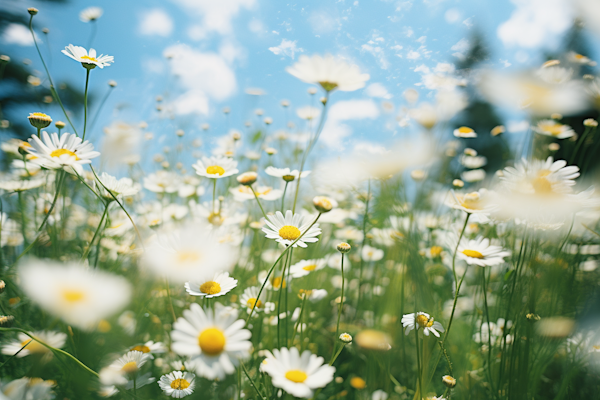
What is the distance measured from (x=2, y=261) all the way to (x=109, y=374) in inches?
24.8

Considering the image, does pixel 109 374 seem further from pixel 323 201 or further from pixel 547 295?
pixel 547 295

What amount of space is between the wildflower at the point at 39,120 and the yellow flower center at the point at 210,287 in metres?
0.37

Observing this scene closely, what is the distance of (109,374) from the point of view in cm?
44

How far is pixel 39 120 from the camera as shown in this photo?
516 mm

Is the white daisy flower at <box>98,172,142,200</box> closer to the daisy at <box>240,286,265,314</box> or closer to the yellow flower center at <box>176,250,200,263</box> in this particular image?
the yellow flower center at <box>176,250,200,263</box>

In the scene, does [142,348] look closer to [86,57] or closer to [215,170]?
[215,170]

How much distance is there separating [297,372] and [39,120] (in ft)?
1.77

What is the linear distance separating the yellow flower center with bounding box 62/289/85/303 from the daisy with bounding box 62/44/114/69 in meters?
0.36

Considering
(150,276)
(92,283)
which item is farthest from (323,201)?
(150,276)

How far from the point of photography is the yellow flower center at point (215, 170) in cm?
68

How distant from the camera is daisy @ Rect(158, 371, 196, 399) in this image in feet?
1.46

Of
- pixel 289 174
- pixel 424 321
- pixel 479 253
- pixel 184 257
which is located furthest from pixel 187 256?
pixel 479 253

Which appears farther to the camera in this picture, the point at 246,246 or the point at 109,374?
the point at 246,246

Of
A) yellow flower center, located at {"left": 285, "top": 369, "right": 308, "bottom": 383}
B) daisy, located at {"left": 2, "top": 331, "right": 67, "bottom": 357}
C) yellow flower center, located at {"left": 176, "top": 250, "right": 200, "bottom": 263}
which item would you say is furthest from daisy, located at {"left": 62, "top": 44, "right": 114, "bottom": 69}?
yellow flower center, located at {"left": 285, "top": 369, "right": 308, "bottom": 383}
